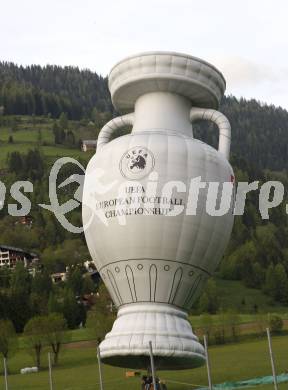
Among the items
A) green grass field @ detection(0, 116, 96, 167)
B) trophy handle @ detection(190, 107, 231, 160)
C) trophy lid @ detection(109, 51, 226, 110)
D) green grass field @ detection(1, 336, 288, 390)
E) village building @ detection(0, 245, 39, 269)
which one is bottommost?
green grass field @ detection(1, 336, 288, 390)

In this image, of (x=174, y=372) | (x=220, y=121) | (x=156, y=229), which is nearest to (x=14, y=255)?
(x=174, y=372)

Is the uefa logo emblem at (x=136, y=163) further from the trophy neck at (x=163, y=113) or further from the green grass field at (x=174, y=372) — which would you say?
the green grass field at (x=174, y=372)

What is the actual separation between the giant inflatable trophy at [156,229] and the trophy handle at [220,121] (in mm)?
384

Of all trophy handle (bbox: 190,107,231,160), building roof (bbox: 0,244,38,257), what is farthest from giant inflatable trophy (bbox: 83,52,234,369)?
building roof (bbox: 0,244,38,257)

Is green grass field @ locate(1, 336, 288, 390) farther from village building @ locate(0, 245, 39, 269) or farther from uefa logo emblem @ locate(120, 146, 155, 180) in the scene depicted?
village building @ locate(0, 245, 39, 269)

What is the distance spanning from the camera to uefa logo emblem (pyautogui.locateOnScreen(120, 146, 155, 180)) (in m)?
18.5

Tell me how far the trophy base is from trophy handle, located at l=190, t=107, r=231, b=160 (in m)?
4.15

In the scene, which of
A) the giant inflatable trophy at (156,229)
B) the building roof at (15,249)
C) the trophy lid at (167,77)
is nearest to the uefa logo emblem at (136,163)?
the giant inflatable trophy at (156,229)

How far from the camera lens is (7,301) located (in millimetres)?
76562

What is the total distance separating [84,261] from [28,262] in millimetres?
7741

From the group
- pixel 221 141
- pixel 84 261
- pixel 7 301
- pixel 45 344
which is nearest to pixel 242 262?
pixel 84 261

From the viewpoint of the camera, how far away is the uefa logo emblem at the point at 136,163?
1850cm

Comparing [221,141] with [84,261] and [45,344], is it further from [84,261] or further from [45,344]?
[84,261]

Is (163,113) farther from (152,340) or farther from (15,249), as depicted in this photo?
(15,249)
